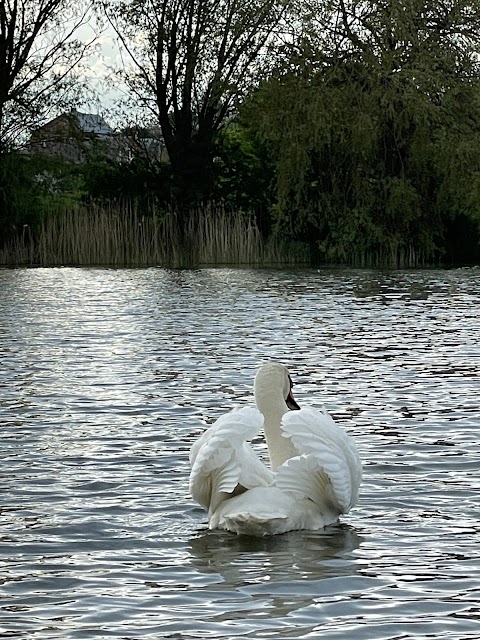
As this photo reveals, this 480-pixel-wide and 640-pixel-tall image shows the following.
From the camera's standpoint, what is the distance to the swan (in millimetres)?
5961

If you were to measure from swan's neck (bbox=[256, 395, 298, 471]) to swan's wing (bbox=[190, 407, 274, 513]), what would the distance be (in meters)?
0.56

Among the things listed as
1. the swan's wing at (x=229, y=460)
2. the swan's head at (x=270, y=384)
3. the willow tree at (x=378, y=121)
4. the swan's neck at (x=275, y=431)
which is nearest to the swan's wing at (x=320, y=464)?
the swan's wing at (x=229, y=460)

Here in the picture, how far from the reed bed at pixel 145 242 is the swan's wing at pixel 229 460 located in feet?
89.0

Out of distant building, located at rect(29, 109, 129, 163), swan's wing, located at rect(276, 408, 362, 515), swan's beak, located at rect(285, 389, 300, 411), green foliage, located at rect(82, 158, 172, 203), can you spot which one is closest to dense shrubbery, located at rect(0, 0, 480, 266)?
green foliage, located at rect(82, 158, 172, 203)

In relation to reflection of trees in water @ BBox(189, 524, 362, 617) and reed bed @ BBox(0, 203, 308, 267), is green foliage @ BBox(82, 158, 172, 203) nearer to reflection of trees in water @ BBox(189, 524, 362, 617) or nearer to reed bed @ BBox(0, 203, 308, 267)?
reed bed @ BBox(0, 203, 308, 267)

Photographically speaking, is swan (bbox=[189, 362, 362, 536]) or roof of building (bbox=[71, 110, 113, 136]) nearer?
swan (bbox=[189, 362, 362, 536])

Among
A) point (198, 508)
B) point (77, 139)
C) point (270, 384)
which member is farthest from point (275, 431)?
point (77, 139)

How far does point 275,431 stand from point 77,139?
3475cm

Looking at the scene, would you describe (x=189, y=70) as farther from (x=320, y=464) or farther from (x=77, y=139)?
(x=320, y=464)

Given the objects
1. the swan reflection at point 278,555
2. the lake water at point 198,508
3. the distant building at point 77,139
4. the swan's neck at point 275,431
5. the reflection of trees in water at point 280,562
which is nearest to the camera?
the lake water at point 198,508

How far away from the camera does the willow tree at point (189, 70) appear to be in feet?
129

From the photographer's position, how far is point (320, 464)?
6000 mm

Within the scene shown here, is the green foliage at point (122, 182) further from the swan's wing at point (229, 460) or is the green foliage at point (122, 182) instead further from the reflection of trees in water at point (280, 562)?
the reflection of trees in water at point (280, 562)

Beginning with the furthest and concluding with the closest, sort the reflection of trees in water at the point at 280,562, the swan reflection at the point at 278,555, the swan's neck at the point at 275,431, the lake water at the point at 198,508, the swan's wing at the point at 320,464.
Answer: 1. the swan's neck at the point at 275,431
2. the swan's wing at the point at 320,464
3. the swan reflection at the point at 278,555
4. the reflection of trees in water at the point at 280,562
5. the lake water at the point at 198,508
